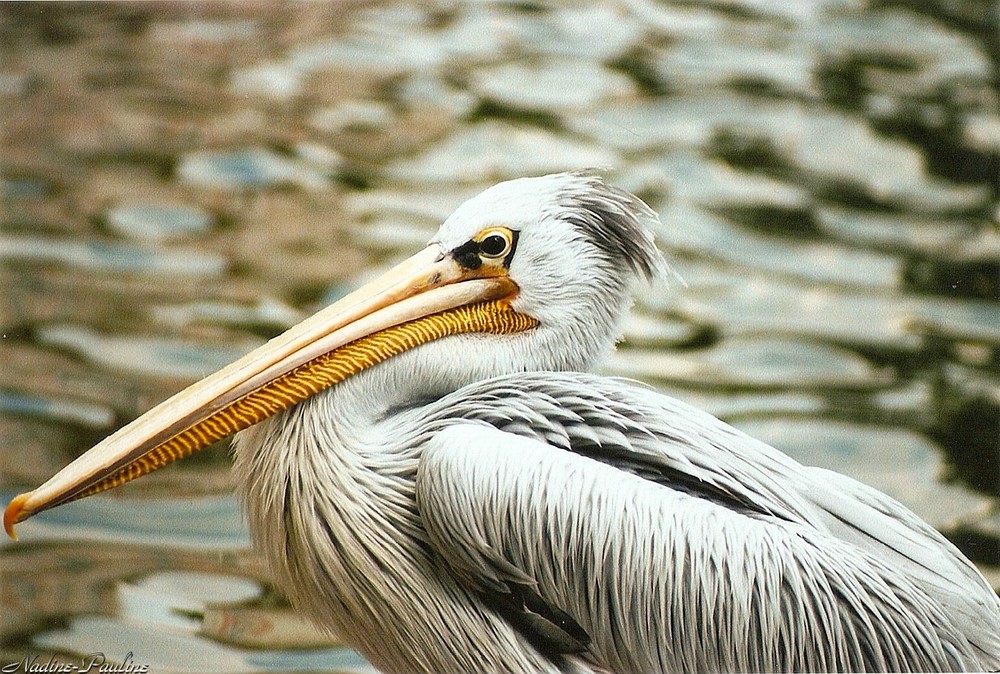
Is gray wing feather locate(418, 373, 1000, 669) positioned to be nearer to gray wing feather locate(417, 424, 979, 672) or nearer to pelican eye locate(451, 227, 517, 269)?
gray wing feather locate(417, 424, 979, 672)

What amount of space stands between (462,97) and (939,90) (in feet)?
5.87

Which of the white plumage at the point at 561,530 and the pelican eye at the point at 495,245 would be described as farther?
the pelican eye at the point at 495,245

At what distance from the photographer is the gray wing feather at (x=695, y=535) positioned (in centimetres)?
183

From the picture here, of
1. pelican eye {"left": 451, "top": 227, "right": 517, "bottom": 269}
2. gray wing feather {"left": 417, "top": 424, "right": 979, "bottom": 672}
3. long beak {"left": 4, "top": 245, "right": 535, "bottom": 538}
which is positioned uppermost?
pelican eye {"left": 451, "top": 227, "right": 517, "bottom": 269}

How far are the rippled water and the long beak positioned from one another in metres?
1.41

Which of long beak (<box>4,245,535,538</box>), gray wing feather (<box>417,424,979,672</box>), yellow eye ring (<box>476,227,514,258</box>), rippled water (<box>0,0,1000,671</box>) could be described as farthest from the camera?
rippled water (<box>0,0,1000,671</box>)

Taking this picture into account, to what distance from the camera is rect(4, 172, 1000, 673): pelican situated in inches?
72.8

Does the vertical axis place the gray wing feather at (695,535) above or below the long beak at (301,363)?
below

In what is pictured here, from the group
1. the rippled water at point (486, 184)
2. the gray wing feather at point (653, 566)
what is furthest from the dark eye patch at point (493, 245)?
the rippled water at point (486, 184)

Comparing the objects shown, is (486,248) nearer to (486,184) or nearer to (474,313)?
(474,313)

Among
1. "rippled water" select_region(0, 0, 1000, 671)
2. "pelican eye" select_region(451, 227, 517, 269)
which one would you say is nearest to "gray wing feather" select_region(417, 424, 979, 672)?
"pelican eye" select_region(451, 227, 517, 269)

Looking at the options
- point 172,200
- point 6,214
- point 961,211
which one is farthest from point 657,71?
point 6,214

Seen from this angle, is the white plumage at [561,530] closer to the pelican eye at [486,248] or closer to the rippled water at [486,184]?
the pelican eye at [486,248]

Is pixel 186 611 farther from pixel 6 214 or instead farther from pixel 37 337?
pixel 6 214
